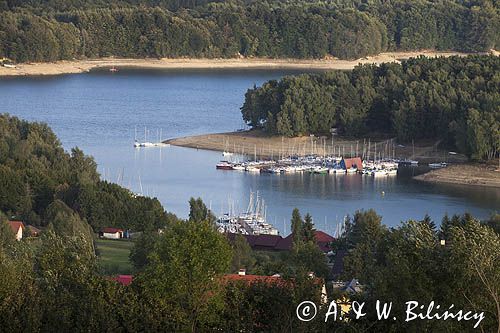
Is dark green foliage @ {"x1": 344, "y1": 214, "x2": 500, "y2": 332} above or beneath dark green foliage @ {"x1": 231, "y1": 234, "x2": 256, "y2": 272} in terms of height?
above

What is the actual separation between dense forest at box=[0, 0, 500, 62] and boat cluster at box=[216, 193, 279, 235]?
3879 cm

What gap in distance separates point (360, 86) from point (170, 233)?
2669 centimetres

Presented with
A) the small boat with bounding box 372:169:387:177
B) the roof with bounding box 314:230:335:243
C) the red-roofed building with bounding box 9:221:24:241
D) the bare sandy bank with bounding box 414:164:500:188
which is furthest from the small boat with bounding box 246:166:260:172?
the red-roofed building with bounding box 9:221:24:241

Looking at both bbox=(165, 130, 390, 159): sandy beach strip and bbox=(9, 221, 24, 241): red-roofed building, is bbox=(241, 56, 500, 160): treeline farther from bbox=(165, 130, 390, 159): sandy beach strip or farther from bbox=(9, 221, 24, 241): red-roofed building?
bbox=(9, 221, 24, 241): red-roofed building

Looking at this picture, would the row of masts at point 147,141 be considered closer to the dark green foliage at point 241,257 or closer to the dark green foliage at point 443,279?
the dark green foliage at point 241,257

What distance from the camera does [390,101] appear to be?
115 ft

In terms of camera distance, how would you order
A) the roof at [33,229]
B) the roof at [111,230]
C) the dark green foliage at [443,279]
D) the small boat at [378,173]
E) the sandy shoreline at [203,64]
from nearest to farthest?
the dark green foliage at [443,279]
the roof at [33,229]
the roof at [111,230]
the small boat at [378,173]
the sandy shoreline at [203,64]

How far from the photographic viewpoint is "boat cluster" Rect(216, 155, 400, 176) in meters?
29.6

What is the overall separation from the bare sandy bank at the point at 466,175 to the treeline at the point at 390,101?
3.83ft

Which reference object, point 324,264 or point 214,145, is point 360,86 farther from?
point 324,264

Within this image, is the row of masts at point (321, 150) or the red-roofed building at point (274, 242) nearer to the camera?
the red-roofed building at point (274, 242)

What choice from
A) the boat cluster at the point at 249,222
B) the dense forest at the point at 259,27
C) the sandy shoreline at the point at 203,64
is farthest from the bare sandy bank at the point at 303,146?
the dense forest at the point at 259,27

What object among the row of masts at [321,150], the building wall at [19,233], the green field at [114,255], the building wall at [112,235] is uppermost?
the row of masts at [321,150]

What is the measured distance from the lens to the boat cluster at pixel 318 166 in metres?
29.6
